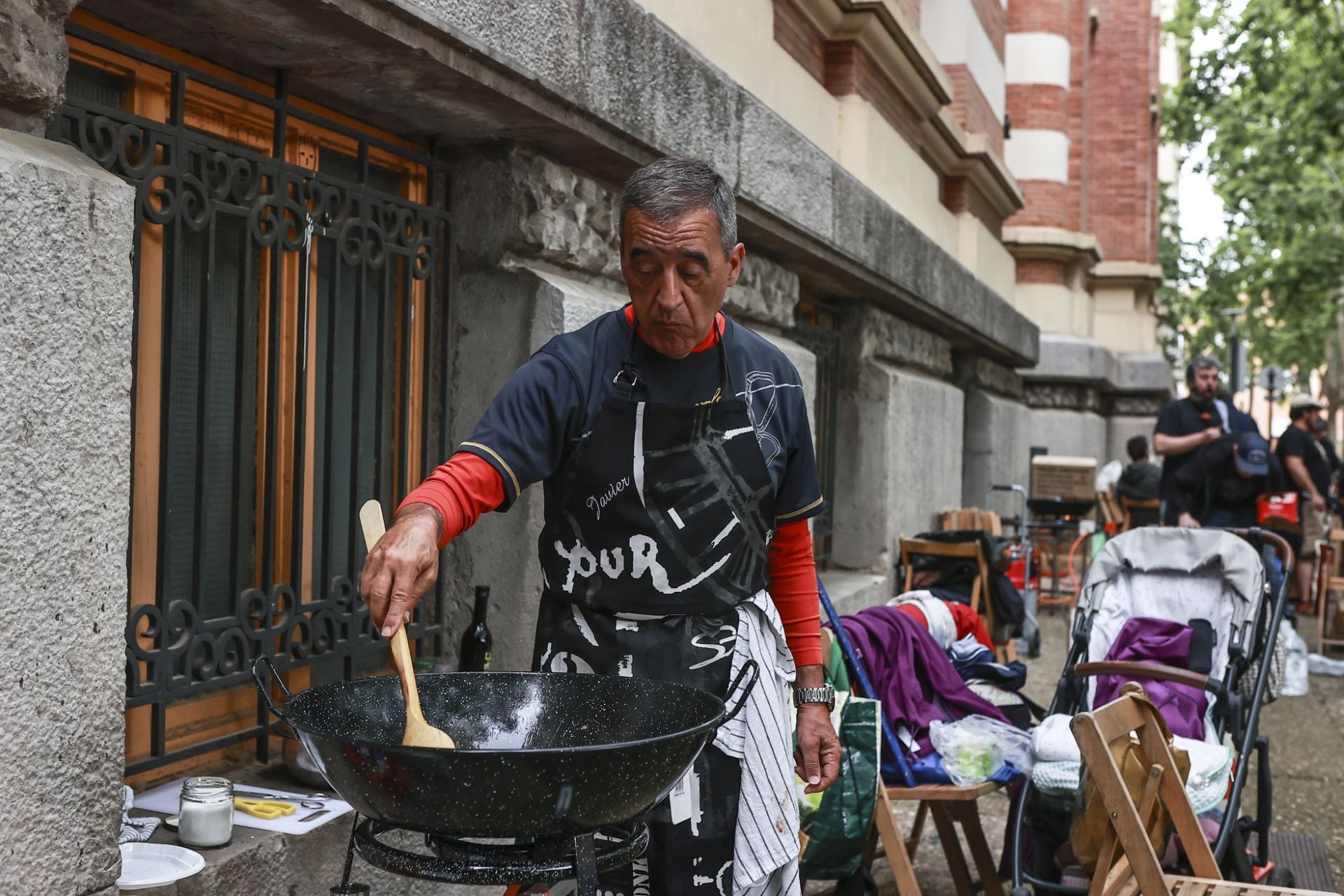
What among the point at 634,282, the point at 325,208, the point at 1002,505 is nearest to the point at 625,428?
the point at 634,282

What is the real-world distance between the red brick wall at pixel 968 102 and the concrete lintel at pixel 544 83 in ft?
14.1

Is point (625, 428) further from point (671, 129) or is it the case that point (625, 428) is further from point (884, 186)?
point (884, 186)

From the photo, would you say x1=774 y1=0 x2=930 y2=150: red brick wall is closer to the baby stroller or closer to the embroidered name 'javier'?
the baby stroller

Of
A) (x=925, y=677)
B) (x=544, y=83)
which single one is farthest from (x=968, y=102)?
(x=544, y=83)

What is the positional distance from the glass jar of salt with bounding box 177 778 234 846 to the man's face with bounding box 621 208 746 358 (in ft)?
4.44

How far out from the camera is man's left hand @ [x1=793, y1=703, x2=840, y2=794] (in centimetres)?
276

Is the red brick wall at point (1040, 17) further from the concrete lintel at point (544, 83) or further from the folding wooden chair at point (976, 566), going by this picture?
the concrete lintel at point (544, 83)

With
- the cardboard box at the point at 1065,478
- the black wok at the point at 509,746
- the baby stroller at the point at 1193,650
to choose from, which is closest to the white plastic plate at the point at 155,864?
the black wok at the point at 509,746

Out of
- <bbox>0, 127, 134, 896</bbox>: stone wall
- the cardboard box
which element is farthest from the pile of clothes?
the cardboard box

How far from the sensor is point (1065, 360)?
15477 millimetres

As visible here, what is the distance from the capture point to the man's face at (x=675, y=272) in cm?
229

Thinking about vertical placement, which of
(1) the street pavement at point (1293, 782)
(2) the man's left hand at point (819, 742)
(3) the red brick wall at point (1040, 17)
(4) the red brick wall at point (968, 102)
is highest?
(3) the red brick wall at point (1040, 17)

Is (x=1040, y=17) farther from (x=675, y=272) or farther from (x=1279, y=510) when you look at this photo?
(x=675, y=272)

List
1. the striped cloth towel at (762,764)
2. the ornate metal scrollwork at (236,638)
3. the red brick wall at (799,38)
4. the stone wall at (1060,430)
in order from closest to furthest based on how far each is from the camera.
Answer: the striped cloth towel at (762,764), the ornate metal scrollwork at (236,638), the red brick wall at (799,38), the stone wall at (1060,430)
